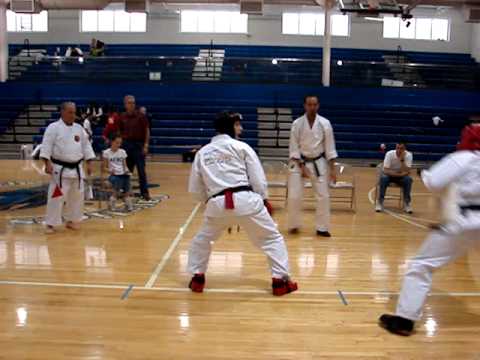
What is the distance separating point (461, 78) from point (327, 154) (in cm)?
1456

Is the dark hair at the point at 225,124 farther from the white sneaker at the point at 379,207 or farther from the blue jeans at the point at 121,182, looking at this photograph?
the white sneaker at the point at 379,207

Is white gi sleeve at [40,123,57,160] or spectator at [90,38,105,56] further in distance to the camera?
spectator at [90,38,105,56]

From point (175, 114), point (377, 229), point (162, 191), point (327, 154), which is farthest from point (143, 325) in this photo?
point (175, 114)

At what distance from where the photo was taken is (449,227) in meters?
3.50

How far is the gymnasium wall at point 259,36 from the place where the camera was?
24.9 meters

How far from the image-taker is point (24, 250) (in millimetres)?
5891

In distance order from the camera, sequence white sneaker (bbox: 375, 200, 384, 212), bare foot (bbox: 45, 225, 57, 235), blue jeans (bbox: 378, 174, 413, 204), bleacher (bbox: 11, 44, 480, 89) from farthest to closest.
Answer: bleacher (bbox: 11, 44, 480, 89)
white sneaker (bbox: 375, 200, 384, 212)
blue jeans (bbox: 378, 174, 413, 204)
bare foot (bbox: 45, 225, 57, 235)

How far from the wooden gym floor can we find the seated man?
1.64 m

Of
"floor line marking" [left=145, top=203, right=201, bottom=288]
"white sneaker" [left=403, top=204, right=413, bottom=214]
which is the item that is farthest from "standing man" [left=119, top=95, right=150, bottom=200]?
"white sneaker" [left=403, top=204, right=413, bottom=214]

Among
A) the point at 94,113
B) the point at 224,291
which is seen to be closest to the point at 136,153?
the point at 224,291

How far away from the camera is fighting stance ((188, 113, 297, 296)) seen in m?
4.31

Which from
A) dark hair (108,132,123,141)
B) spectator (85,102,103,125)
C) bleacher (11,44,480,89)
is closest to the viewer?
dark hair (108,132,123,141)

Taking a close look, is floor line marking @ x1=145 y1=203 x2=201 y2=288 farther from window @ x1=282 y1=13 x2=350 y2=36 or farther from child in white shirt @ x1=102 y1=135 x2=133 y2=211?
window @ x1=282 y1=13 x2=350 y2=36

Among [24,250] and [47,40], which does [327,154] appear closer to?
[24,250]
